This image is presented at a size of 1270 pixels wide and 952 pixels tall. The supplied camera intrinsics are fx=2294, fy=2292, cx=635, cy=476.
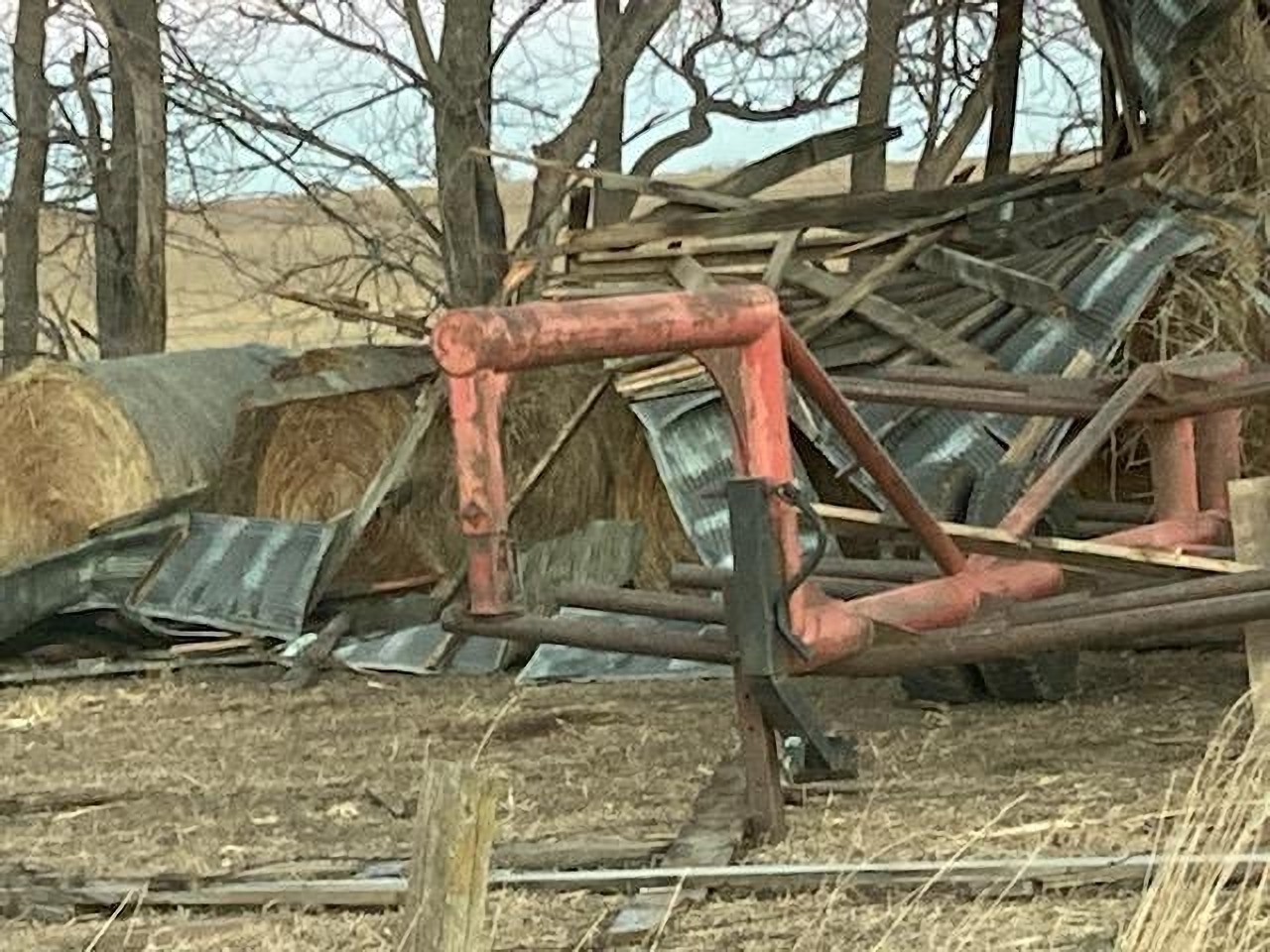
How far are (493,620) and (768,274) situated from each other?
511cm

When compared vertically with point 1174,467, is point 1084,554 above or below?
below

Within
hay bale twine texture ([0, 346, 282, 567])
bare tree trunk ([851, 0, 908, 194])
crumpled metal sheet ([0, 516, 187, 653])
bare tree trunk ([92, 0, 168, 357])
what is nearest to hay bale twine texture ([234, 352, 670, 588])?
hay bale twine texture ([0, 346, 282, 567])

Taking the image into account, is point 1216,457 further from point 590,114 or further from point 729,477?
point 590,114

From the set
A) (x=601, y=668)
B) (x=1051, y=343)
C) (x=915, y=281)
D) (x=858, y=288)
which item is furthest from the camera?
(x=915, y=281)

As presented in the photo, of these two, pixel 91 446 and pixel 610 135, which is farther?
pixel 610 135

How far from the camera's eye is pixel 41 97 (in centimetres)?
1939

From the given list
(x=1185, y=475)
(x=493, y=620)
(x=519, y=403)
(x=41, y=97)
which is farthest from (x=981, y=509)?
(x=41, y=97)

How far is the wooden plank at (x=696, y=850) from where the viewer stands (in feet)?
16.5

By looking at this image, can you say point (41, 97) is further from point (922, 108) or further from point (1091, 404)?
point (1091, 404)

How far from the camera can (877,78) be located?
1958 centimetres

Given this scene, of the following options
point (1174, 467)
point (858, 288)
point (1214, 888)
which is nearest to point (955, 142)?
point (858, 288)

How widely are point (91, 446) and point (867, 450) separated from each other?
23.3 feet

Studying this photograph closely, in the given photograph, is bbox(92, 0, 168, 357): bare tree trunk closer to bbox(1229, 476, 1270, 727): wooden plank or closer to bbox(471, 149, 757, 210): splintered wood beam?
bbox(471, 149, 757, 210): splintered wood beam

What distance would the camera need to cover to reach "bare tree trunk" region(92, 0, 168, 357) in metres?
16.1
